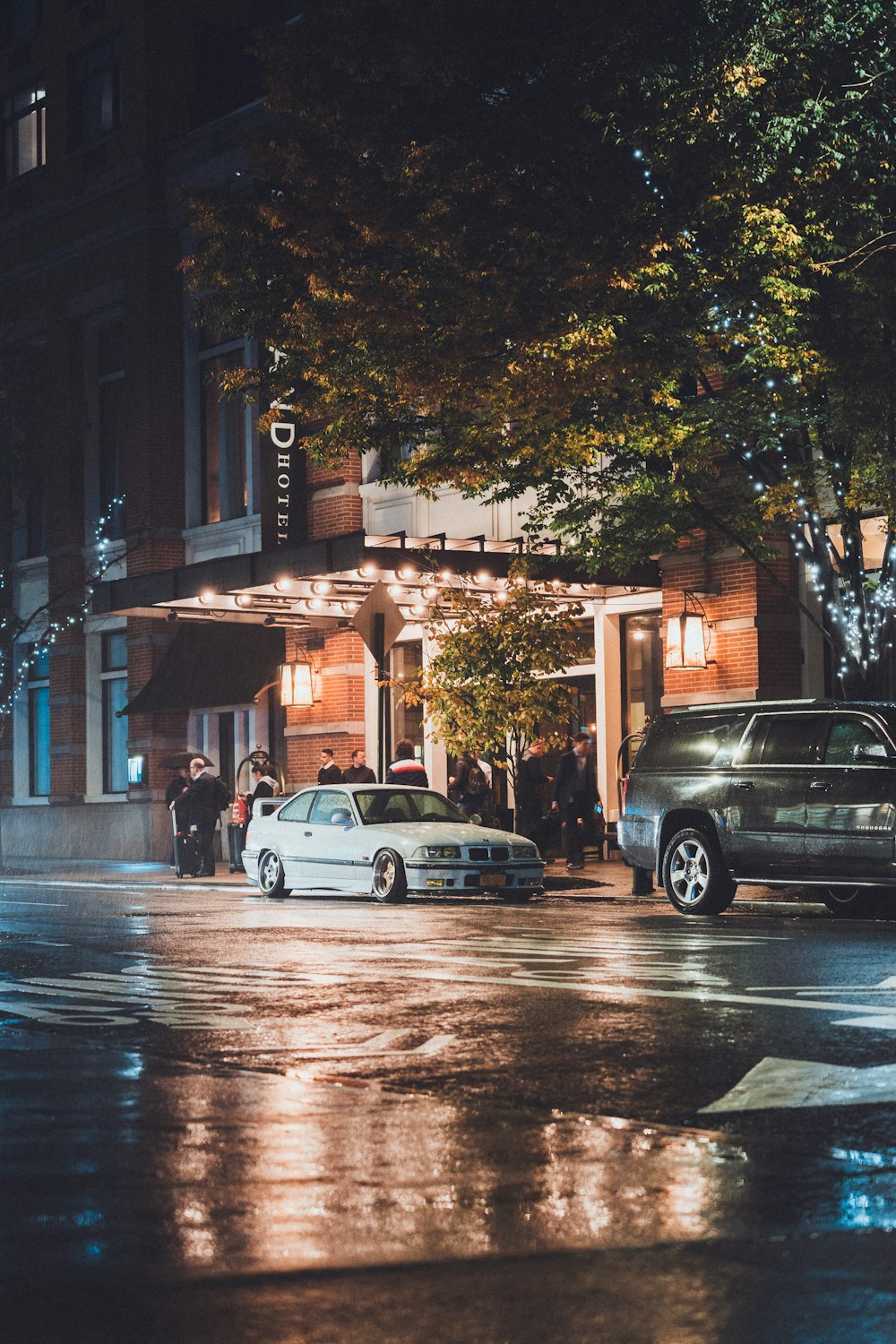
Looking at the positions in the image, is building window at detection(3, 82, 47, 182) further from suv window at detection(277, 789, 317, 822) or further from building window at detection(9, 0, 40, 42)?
suv window at detection(277, 789, 317, 822)

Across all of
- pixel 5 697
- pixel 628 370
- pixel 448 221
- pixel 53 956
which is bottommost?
pixel 53 956

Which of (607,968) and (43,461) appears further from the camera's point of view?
(43,461)

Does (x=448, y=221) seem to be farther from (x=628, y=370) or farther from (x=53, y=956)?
(x=53, y=956)

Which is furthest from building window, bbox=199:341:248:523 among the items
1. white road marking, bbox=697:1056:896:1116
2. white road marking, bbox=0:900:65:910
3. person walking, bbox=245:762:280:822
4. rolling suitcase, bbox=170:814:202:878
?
white road marking, bbox=697:1056:896:1116

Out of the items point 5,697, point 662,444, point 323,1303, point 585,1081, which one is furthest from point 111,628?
point 323,1303

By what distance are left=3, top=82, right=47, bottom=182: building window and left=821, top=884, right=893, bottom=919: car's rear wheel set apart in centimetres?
2763

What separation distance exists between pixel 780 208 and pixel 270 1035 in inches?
442

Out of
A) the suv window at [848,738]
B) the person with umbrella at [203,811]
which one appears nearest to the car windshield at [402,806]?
the suv window at [848,738]

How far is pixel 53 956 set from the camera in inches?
546

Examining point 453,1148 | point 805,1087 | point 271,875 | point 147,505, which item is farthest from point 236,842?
point 453,1148

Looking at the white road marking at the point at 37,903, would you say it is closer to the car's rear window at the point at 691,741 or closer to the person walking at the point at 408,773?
the person walking at the point at 408,773

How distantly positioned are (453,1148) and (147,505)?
1150 inches

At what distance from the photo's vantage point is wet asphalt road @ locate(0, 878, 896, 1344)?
4.38 m

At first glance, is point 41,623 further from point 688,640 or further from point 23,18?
point 688,640
